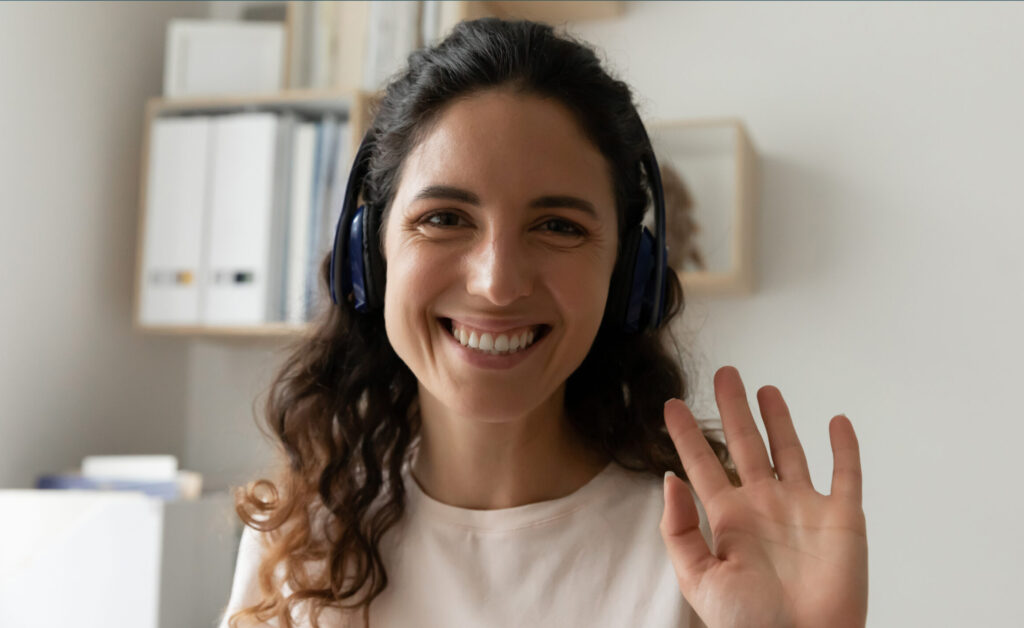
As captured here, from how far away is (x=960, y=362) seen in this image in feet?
6.95

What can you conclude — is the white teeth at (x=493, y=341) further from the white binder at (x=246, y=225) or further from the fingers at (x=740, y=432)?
the white binder at (x=246, y=225)

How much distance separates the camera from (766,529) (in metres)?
0.95

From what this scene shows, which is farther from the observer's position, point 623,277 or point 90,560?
point 90,560

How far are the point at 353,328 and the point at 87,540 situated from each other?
0.87 m

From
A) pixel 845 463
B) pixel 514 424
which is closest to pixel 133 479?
pixel 514 424

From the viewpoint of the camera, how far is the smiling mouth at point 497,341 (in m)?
1.09

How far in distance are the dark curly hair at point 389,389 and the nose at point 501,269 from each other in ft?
0.54

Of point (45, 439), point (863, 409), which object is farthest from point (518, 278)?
point (45, 439)

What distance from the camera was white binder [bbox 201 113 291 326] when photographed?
7.36 ft

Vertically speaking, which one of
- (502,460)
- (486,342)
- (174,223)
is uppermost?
(174,223)

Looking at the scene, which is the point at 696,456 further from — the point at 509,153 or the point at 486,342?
the point at 509,153

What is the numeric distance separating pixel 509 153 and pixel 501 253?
0.11 m

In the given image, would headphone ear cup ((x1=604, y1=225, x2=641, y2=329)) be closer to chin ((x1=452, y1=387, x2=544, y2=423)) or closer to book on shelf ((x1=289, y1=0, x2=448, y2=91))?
chin ((x1=452, y1=387, x2=544, y2=423))

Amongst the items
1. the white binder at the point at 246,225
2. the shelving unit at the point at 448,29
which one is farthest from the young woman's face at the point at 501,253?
the white binder at the point at 246,225
